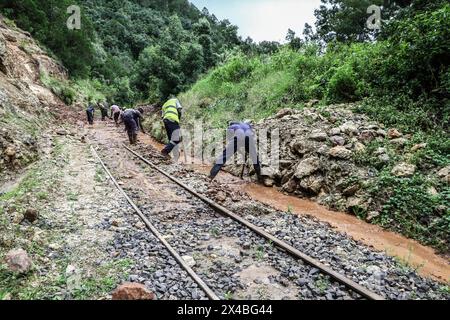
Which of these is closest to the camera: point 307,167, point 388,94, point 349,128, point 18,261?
point 18,261

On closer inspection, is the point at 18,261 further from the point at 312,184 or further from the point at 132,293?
the point at 312,184

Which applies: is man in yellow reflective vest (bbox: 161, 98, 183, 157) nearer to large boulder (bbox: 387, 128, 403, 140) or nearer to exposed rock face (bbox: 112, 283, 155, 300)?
large boulder (bbox: 387, 128, 403, 140)

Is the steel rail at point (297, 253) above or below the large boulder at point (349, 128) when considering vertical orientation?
below

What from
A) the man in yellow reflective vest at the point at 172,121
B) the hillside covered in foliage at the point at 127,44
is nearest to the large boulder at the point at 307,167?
the man in yellow reflective vest at the point at 172,121

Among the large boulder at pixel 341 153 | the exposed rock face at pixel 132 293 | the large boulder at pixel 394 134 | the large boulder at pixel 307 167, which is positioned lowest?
the exposed rock face at pixel 132 293

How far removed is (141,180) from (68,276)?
491 centimetres

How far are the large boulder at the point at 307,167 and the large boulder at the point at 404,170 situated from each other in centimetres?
167

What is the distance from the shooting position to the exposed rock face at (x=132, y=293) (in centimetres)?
352

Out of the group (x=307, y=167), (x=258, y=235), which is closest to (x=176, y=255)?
(x=258, y=235)

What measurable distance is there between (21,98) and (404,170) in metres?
14.4

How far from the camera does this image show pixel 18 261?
13.6 feet

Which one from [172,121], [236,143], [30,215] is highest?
[172,121]

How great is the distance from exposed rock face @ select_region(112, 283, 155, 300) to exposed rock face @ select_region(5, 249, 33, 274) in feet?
4.52

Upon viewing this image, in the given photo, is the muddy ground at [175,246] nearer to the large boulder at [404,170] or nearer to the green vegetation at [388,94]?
the green vegetation at [388,94]
